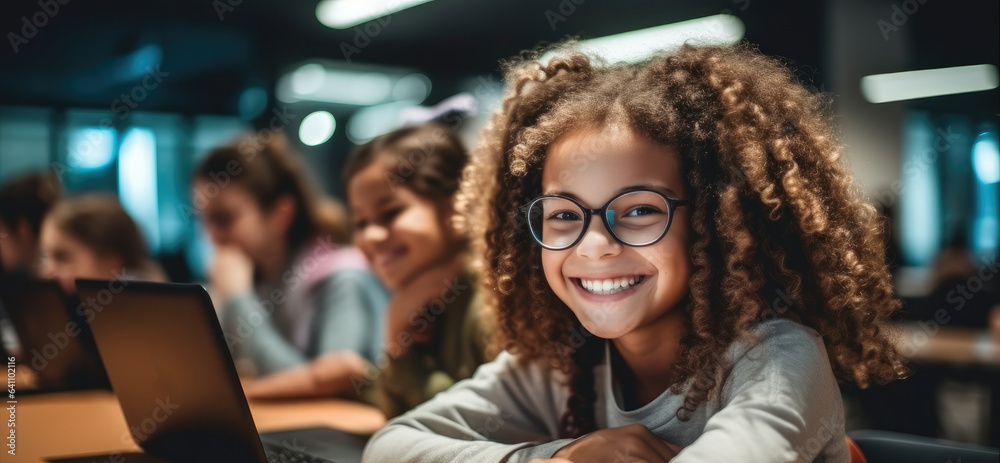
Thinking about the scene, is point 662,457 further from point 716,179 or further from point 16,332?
point 16,332

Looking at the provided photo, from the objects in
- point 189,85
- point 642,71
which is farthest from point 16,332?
point 189,85

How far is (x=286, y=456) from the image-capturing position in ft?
4.69

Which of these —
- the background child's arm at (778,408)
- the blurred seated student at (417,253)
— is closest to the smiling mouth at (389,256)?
the blurred seated student at (417,253)

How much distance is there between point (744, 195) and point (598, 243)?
21 cm

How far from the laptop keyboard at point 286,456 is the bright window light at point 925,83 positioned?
526 cm

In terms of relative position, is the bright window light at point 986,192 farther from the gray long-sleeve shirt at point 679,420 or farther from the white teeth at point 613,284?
the white teeth at point 613,284

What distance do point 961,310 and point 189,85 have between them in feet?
21.4

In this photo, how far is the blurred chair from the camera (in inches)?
47.7

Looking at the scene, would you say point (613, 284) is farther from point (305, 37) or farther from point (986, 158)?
point (305, 37)

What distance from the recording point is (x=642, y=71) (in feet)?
3.96

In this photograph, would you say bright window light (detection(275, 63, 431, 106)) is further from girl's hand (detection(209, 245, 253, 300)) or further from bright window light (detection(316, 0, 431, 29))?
girl's hand (detection(209, 245, 253, 300))

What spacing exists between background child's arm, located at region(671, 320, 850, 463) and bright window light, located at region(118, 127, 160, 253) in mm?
7439

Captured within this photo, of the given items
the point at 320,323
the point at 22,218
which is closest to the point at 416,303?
the point at 320,323

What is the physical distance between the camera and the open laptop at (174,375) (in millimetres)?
1106
